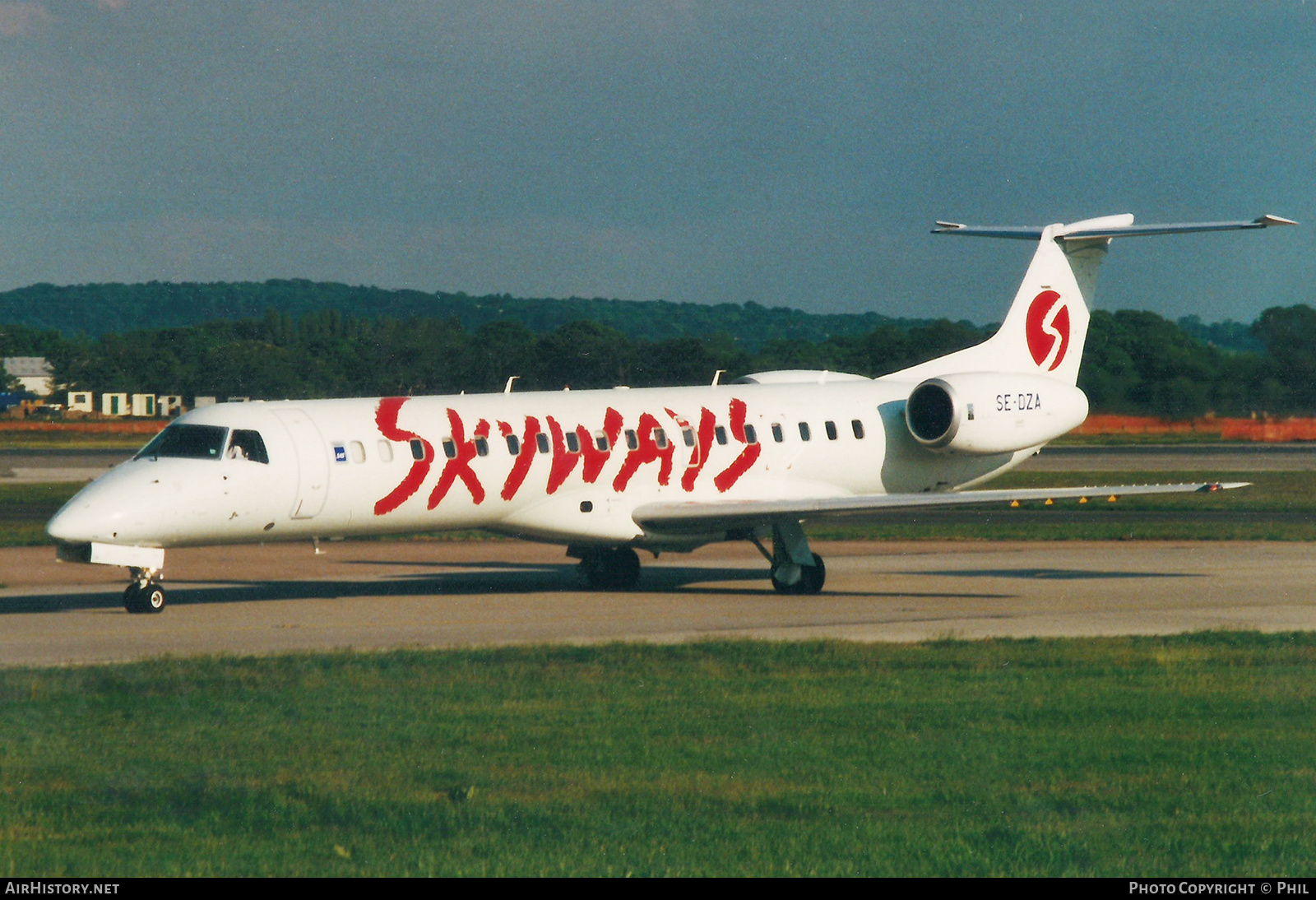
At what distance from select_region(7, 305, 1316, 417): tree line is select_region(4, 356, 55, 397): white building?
5382 cm

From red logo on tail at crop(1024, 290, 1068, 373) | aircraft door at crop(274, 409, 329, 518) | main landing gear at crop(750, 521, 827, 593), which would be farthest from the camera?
red logo on tail at crop(1024, 290, 1068, 373)

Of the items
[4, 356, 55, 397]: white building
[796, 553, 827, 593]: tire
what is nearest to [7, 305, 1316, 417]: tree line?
[796, 553, 827, 593]: tire

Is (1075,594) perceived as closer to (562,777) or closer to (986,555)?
(986,555)

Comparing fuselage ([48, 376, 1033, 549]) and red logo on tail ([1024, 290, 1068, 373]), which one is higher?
red logo on tail ([1024, 290, 1068, 373])

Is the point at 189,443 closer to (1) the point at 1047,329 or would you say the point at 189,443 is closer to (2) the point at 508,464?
(2) the point at 508,464

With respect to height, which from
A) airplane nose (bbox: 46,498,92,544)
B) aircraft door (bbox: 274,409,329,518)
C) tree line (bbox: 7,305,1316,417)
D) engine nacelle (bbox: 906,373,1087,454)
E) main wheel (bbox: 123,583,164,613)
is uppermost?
tree line (bbox: 7,305,1316,417)

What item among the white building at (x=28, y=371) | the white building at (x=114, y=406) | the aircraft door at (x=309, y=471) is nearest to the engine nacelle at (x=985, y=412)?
the aircraft door at (x=309, y=471)

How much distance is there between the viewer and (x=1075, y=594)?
76.3ft

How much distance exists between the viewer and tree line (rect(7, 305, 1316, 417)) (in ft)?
139

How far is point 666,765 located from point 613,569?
1451cm

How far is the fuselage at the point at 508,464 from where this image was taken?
2075cm

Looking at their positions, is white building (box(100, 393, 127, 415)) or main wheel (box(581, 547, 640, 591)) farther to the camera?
white building (box(100, 393, 127, 415))

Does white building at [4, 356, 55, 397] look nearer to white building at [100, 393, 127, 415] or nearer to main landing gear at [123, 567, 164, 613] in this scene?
white building at [100, 393, 127, 415]
